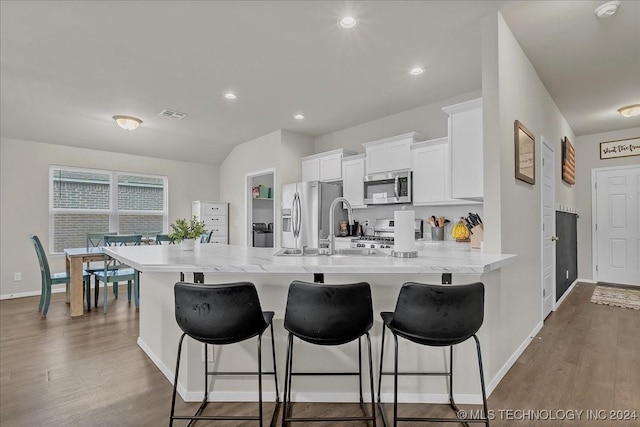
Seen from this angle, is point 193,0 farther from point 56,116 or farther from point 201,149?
point 201,149

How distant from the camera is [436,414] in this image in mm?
1923

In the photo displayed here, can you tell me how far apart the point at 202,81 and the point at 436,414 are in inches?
148

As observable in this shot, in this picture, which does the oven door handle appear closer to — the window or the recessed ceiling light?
the recessed ceiling light

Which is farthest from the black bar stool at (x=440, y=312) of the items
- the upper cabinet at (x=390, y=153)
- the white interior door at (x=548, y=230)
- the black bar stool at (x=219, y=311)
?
the upper cabinet at (x=390, y=153)

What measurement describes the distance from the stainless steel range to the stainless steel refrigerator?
1.84ft

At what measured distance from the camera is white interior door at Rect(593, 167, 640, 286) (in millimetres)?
5219

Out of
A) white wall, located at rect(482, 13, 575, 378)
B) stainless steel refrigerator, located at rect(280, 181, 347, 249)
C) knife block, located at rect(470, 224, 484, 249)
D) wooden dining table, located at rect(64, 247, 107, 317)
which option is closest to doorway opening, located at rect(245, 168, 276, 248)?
stainless steel refrigerator, located at rect(280, 181, 347, 249)

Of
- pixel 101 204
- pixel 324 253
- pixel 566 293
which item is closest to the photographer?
pixel 324 253

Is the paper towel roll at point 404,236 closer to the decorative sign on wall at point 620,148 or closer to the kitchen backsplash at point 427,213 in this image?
the kitchen backsplash at point 427,213

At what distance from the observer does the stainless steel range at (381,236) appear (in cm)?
414

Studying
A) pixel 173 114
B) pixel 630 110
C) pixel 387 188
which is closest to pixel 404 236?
pixel 387 188

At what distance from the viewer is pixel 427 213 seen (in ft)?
14.3

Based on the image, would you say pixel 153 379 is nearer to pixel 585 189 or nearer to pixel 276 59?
pixel 276 59

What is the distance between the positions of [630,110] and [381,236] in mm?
3695
